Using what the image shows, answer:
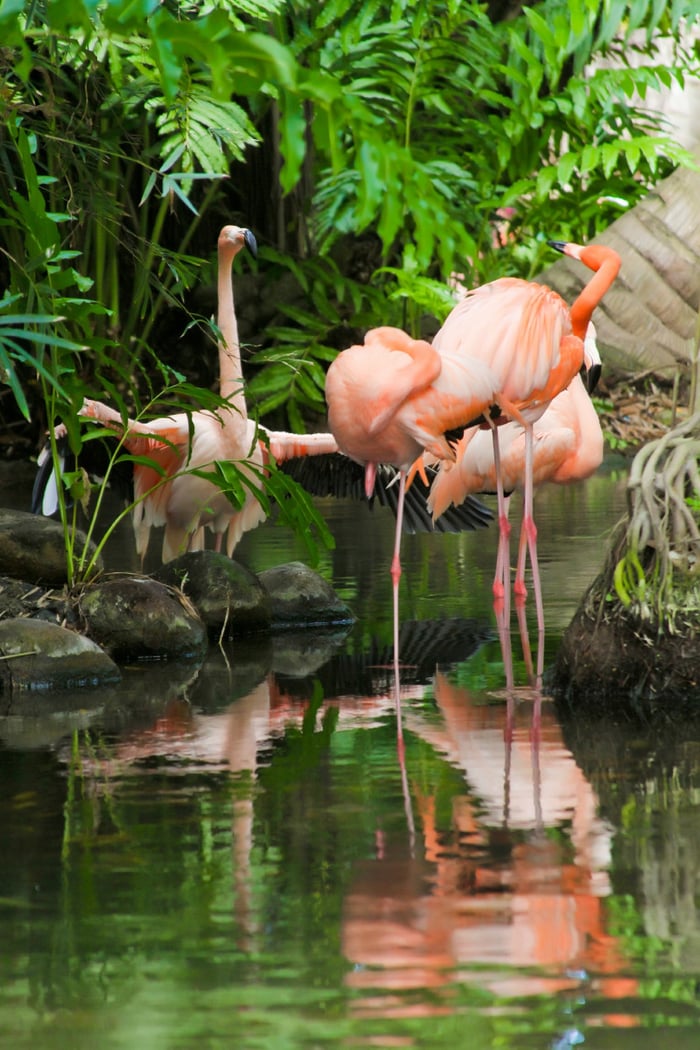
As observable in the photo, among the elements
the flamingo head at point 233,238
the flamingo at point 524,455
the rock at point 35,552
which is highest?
the flamingo head at point 233,238

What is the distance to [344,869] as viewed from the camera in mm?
2969

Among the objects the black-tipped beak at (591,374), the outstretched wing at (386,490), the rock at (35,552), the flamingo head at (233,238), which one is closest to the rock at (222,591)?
the rock at (35,552)

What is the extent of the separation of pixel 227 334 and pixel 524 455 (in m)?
1.42

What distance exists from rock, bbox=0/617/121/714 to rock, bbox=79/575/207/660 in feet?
1.23

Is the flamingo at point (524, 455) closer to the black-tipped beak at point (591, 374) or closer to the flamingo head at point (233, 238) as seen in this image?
the black-tipped beak at point (591, 374)

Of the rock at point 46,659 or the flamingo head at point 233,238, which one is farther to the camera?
the flamingo head at point 233,238

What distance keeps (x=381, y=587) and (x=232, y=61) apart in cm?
511

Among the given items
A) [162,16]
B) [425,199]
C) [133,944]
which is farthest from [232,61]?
[133,944]

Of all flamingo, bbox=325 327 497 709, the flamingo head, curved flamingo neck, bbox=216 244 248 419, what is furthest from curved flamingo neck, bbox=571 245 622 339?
the flamingo head

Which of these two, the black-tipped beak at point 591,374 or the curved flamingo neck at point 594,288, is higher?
the curved flamingo neck at point 594,288

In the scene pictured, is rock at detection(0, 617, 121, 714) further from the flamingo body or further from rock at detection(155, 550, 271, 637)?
the flamingo body

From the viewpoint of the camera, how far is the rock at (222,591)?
19.4ft

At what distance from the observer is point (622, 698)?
4430 millimetres

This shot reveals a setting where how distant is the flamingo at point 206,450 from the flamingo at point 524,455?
0.57 metres
